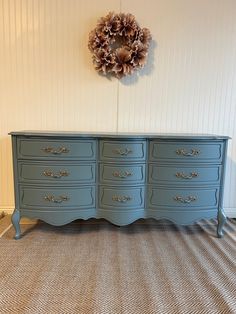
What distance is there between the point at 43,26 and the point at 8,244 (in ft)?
6.39

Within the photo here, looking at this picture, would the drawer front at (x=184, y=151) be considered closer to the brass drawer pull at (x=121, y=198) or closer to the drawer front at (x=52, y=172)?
the brass drawer pull at (x=121, y=198)

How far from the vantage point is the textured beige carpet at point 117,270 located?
1316 millimetres

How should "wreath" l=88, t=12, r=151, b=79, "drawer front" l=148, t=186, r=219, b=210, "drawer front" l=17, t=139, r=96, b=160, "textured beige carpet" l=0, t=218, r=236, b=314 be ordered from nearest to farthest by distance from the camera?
1. "textured beige carpet" l=0, t=218, r=236, b=314
2. "drawer front" l=17, t=139, r=96, b=160
3. "drawer front" l=148, t=186, r=219, b=210
4. "wreath" l=88, t=12, r=151, b=79

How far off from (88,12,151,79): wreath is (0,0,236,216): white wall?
0.39ft

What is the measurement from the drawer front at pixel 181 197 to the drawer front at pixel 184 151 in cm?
26

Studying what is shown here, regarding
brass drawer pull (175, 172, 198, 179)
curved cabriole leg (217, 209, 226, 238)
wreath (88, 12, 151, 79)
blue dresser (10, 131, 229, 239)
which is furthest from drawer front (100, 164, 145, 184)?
wreath (88, 12, 151, 79)

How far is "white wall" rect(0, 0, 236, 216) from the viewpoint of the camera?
7.44 ft

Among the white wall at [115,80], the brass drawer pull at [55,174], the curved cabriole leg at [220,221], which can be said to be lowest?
the curved cabriole leg at [220,221]

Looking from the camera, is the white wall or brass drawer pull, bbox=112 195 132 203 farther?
the white wall

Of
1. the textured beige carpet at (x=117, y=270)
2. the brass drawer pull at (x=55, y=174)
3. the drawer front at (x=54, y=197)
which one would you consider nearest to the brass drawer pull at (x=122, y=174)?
the drawer front at (x=54, y=197)

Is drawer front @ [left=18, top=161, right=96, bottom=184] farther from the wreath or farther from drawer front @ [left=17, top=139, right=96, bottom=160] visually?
the wreath

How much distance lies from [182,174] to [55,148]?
1.03 meters

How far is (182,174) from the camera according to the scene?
6.49 ft

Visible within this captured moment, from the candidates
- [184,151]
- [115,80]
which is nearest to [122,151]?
[184,151]
